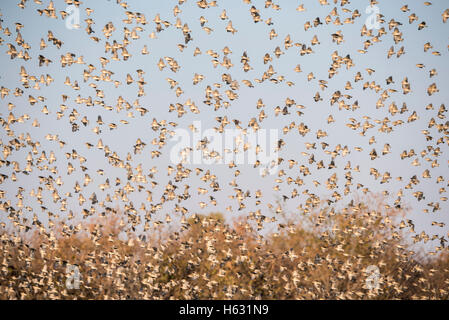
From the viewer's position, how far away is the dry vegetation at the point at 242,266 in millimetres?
41688

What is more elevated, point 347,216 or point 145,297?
point 347,216

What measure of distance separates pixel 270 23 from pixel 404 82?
738 centimetres

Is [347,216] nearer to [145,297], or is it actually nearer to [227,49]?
[145,297]

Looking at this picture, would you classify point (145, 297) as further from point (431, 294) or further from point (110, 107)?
point (431, 294)

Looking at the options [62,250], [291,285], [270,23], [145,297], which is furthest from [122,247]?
[270,23]

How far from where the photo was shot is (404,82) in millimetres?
30672

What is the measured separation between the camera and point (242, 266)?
168 feet

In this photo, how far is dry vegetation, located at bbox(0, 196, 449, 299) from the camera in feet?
137
